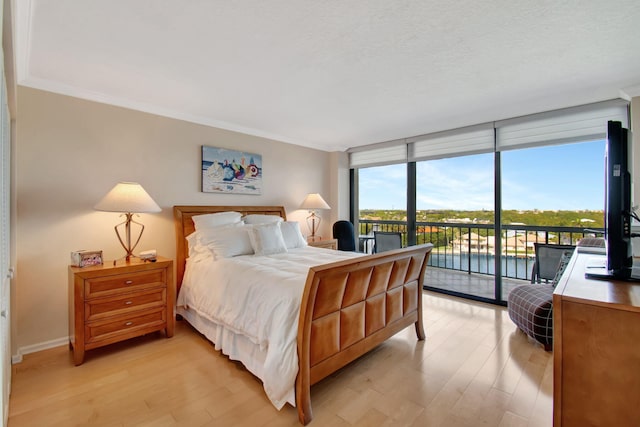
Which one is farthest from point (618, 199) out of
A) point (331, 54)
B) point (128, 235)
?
point (128, 235)

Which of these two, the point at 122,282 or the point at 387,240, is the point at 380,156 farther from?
the point at 122,282

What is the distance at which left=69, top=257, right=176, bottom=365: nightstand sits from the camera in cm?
229

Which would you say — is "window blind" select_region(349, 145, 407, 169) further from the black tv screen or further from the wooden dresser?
the wooden dresser

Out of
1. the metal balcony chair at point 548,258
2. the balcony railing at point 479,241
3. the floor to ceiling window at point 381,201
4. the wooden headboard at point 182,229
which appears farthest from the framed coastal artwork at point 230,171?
the metal balcony chair at point 548,258

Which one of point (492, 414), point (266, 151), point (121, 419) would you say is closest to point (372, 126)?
point (266, 151)

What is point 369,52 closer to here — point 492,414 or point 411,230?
point 492,414

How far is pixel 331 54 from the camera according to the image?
2115mm

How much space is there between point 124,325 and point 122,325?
0.6 inches

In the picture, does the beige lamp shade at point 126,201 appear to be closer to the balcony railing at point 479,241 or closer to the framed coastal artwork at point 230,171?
the framed coastal artwork at point 230,171

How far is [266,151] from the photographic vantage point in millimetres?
4215

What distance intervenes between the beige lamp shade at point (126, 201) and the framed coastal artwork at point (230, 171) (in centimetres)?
92

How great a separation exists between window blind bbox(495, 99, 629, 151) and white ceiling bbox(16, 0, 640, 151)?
0.39 ft

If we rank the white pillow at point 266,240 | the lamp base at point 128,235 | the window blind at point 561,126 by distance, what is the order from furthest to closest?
the white pillow at point 266,240
the window blind at point 561,126
the lamp base at point 128,235

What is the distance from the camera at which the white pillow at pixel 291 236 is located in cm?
361
